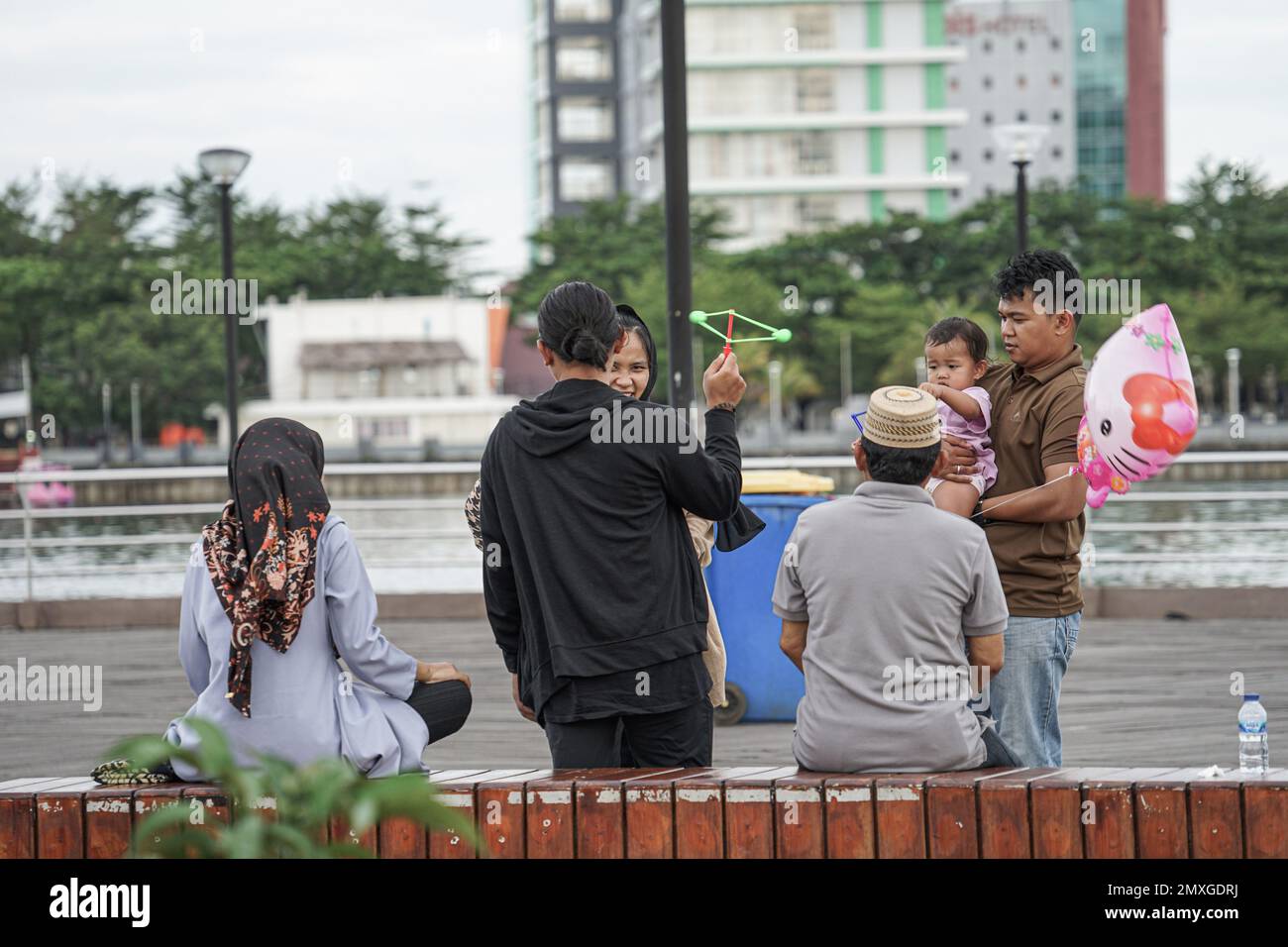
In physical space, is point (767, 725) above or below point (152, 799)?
below

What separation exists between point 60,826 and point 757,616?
356 centimetres

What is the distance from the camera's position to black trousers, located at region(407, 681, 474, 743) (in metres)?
4.14

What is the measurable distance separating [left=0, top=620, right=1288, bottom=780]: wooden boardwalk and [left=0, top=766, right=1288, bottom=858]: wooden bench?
2639 mm

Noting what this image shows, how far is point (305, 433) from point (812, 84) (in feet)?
258

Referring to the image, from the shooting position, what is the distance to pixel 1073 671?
8.30 m

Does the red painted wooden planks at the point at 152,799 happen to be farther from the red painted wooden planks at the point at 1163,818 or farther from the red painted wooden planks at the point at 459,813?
the red painted wooden planks at the point at 1163,818

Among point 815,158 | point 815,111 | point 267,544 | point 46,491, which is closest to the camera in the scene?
point 267,544

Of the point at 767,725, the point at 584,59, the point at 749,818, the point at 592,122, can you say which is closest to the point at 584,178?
the point at 592,122

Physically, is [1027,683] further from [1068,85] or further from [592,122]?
[1068,85]

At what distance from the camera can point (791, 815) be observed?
3.54m

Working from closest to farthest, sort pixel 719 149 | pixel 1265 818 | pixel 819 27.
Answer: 1. pixel 1265 818
2. pixel 719 149
3. pixel 819 27

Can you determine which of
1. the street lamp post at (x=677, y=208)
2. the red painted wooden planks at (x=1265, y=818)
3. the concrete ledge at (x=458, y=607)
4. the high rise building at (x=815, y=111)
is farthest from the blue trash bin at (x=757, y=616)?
the high rise building at (x=815, y=111)

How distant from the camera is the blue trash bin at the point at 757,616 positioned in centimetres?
678
